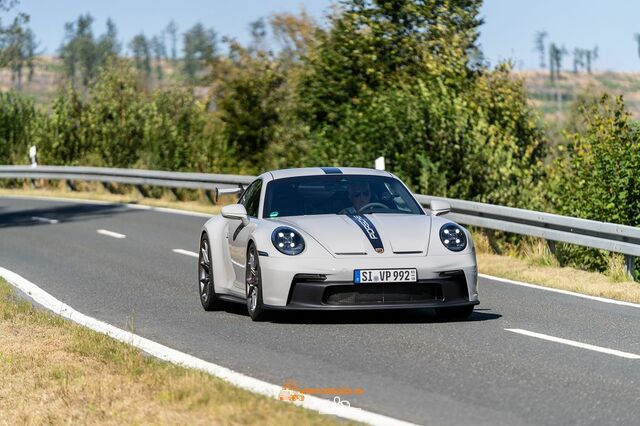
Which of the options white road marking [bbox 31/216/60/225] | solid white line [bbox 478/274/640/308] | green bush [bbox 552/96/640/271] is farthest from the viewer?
white road marking [bbox 31/216/60/225]

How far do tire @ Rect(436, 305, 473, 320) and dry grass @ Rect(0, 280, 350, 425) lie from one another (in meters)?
2.92

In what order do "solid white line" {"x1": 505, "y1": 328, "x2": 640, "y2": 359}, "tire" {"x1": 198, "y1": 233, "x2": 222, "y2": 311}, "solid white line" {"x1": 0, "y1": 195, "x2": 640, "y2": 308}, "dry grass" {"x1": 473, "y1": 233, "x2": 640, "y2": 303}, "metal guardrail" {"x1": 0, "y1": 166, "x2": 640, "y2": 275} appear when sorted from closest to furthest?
1. "solid white line" {"x1": 505, "y1": 328, "x2": 640, "y2": 359}
2. "tire" {"x1": 198, "y1": 233, "x2": 222, "y2": 311}
3. "solid white line" {"x1": 0, "y1": 195, "x2": 640, "y2": 308}
4. "dry grass" {"x1": 473, "y1": 233, "x2": 640, "y2": 303}
5. "metal guardrail" {"x1": 0, "y1": 166, "x2": 640, "y2": 275}

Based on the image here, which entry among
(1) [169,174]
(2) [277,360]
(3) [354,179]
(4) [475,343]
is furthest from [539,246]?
(1) [169,174]

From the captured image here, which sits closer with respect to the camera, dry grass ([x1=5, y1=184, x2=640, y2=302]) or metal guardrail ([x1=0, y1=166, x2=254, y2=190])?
A: dry grass ([x1=5, y1=184, x2=640, y2=302])

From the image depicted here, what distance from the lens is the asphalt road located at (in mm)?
6617

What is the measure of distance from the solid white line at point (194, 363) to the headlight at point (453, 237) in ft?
8.19

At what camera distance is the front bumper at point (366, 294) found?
9.60 metres

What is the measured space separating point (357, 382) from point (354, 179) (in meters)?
4.12

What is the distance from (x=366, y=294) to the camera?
963 centimetres

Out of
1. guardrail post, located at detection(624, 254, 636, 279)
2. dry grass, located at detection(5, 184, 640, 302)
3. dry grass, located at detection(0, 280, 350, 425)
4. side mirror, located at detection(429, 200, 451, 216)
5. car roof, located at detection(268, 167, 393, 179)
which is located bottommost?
dry grass, located at detection(5, 184, 640, 302)

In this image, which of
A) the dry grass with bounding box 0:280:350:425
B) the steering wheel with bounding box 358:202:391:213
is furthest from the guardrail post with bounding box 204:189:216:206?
the dry grass with bounding box 0:280:350:425

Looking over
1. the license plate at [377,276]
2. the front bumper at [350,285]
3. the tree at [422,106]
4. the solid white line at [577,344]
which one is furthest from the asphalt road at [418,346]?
the tree at [422,106]

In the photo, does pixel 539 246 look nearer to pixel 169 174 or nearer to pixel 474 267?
pixel 474 267

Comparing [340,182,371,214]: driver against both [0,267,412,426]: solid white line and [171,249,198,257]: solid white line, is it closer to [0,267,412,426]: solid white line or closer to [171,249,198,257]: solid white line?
[0,267,412,426]: solid white line
